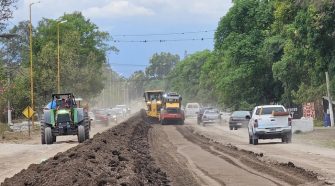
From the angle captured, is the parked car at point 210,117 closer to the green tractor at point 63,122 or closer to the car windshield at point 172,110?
the car windshield at point 172,110

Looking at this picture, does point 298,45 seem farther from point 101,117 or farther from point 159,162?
point 101,117

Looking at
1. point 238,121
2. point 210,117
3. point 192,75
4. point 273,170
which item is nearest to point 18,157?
point 273,170

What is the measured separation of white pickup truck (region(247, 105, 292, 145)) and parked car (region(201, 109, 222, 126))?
3550 cm

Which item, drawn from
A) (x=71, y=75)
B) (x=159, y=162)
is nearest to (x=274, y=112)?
(x=159, y=162)

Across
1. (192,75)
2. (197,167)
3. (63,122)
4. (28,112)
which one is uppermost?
(192,75)

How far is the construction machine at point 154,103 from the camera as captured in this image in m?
75.9

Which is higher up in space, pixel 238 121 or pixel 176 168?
pixel 238 121

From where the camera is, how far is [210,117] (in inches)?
2741

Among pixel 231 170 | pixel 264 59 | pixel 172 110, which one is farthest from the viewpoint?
pixel 172 110

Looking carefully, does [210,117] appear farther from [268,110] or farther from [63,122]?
[268,110]

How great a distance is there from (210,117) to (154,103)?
8.92 m

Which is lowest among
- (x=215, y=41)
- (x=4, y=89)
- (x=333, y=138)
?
(x=333, y=138)

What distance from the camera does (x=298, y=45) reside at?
4159 cm

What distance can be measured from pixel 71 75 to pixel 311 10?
153ft
